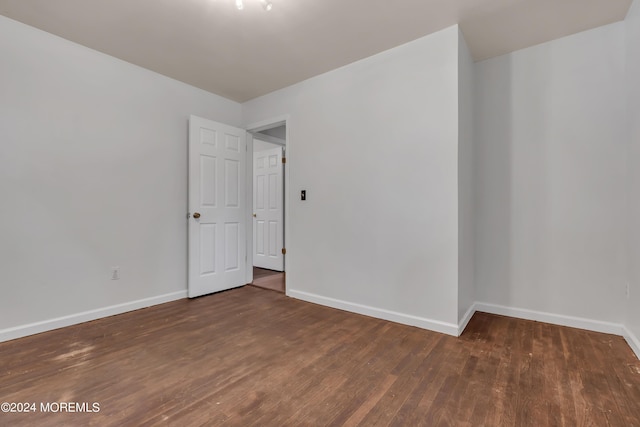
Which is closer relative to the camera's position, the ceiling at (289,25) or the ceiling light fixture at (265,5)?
the ceiling light fixture at (265,5)

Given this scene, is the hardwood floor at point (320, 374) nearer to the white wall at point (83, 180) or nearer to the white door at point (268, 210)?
the white wall at point (83, 180)

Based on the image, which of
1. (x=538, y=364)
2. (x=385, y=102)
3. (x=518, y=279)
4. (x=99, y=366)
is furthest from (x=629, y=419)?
(x=99, y=366)

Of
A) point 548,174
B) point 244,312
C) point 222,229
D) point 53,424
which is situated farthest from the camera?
point 222,229

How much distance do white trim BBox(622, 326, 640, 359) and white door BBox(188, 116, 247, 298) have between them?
12.5 ft

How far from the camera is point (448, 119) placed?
2494 mm

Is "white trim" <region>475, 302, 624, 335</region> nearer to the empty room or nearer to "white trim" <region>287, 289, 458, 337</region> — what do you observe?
the empty room

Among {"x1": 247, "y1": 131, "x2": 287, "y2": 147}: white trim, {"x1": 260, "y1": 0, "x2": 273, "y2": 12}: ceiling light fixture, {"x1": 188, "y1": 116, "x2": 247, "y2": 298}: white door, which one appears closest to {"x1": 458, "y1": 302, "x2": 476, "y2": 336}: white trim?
{"x1": 188, "y1": 116, "x2": 247, "y2": 298}: white door

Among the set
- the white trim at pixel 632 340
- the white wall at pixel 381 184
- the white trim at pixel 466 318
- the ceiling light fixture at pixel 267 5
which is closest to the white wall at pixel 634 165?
the white trim at pixel 632 340

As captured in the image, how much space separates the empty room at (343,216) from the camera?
177 centimetres

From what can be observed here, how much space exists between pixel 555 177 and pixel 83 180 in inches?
171

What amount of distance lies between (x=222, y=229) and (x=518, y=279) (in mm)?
3323

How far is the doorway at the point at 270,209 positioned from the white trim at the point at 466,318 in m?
2.80

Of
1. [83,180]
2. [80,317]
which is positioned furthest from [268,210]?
[80,317]

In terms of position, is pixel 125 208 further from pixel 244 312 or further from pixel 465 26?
pixel 465 26
